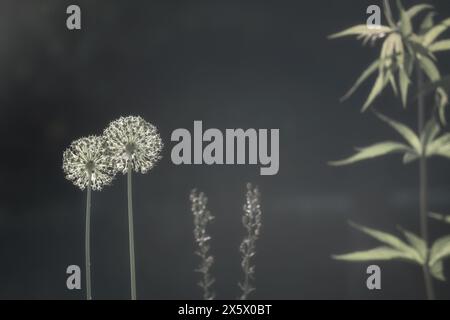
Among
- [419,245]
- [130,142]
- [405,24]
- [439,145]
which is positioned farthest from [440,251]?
[130,142]

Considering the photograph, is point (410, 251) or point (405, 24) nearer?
point (410, 251)

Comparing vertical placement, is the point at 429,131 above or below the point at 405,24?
below

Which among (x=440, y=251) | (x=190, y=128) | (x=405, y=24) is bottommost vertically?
(x=440, y=251)

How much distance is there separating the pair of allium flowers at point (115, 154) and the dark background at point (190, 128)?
A: 232 mm

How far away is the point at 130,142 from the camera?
98.0 inches

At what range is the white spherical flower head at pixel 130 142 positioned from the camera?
249 cm

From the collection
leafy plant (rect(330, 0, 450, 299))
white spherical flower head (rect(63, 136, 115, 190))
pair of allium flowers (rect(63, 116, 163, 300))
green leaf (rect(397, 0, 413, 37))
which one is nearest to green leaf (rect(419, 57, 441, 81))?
leafy plant (rect(330, 0, 450, 299))

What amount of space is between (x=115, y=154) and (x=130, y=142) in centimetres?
10

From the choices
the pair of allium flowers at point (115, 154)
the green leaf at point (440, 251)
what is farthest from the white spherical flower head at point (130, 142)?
the green leaf at point (440, 251)

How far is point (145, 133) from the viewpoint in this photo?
8.21 feet

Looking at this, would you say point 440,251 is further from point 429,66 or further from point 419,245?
point 429,66

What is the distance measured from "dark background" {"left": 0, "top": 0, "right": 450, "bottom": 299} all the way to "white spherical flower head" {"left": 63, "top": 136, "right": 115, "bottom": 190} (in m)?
0.20

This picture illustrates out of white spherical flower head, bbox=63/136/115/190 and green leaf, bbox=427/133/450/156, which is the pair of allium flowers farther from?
green leaf, bbox=427/133/450/156
